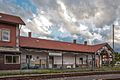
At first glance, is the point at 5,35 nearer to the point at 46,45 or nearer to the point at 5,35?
the point at 5,35

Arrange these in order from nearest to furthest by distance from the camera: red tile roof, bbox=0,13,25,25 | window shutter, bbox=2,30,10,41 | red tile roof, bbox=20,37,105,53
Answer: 1. window shutter, bbox=2,30,10,41
2. red tile roof, bbox=0,13,25,25
3. red tile roof, bbox=20,37,105,53

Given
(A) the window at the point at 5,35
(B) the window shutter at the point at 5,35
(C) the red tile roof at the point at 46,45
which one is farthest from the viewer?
(C) the red tile roof at the point at 46,45

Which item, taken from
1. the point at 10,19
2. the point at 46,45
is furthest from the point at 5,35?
the point at 46,45

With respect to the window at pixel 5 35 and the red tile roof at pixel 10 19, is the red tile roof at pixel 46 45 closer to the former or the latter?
the window at pixel 5 35

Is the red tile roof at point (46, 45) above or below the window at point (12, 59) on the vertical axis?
above

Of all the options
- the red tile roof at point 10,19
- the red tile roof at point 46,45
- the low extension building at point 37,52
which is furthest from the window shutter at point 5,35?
the red tile roof at point 46,45

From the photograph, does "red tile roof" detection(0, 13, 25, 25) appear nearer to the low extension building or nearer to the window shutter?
the low extension building

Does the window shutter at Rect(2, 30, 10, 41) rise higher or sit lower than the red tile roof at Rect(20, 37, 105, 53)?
higher

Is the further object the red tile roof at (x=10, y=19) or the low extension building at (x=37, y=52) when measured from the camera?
the red tile roof at (x=10, y=19)

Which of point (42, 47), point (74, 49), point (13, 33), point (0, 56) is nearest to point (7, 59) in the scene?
point (0, 56)

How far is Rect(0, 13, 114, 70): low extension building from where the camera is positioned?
33.1 m

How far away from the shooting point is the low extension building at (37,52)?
3306cm

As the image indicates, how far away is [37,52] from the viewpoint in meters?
39.4

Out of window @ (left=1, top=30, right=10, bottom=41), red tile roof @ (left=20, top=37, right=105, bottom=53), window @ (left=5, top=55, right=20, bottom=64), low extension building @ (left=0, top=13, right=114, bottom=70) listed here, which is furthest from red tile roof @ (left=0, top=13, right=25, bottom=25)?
window @ (left=5, top=55, right=20, bottom=64)
